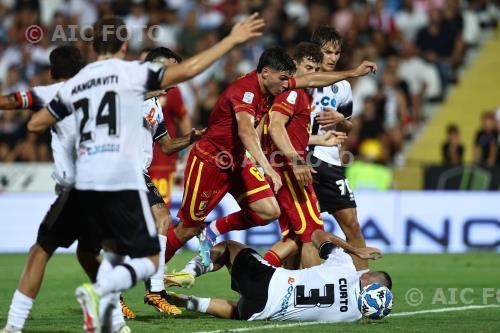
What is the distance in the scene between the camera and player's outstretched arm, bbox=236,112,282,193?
33.8 ft

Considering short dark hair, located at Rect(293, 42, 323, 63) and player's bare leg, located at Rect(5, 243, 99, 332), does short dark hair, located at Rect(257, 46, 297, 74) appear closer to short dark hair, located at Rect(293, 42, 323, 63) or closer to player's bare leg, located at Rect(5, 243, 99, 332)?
short dark hair, located at Rect(293, 42, 323, 63)

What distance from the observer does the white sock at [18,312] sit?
27.1 feet

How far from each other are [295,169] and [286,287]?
6.16 feet

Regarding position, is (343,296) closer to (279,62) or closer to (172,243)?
(172,243)

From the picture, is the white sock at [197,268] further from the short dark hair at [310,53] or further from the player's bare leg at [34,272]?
the short dark hair at [310,53]

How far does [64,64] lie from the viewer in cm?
900

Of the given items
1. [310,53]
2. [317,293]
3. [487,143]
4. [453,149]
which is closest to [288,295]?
[317,293]

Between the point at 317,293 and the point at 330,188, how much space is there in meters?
2.80

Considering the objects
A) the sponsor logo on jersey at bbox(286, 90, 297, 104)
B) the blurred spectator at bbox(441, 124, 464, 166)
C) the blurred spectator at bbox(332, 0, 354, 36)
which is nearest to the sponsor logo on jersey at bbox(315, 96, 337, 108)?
the sponsor logo on jersey at bbox(286, 90, 297, 104)

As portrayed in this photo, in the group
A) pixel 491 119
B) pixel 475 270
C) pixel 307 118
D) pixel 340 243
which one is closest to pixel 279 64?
pixel 307 118

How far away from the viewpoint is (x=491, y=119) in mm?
20734

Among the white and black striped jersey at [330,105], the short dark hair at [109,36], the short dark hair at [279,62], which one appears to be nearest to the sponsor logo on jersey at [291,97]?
the short dark hair at [279,62]

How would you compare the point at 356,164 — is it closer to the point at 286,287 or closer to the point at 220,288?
the point at 220,288

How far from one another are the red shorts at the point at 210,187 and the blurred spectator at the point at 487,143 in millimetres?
10518
